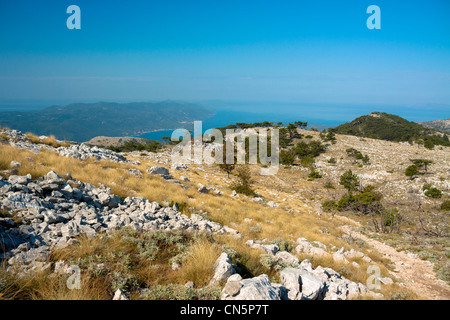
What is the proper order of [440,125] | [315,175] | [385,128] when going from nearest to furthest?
[315,175], [385,128], [440,125]

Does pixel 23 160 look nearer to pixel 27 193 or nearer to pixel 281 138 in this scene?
pixel 27 193

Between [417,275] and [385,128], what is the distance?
413 feet

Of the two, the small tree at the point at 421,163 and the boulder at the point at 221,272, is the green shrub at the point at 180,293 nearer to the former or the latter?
the boulder at the point at 221,272

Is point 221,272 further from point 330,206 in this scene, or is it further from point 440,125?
point 440,125

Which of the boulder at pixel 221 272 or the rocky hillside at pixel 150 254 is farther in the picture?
the boulder at pixel 221 272

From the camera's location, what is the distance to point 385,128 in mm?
107875

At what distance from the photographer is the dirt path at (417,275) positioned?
299 inches

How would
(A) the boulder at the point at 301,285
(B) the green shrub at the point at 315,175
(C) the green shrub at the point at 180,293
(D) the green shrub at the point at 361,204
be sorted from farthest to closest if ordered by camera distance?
(B) the green shrub at the point at 315,175 < (D) the green shrub at the point at 361,204 < (A) the boulder at the point at 301,285 < (C) the green shrub at the point at 180,293

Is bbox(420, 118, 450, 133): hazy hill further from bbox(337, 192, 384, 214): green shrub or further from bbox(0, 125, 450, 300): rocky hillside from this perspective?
bbox(0, 125, 450, 300): rocky hillside

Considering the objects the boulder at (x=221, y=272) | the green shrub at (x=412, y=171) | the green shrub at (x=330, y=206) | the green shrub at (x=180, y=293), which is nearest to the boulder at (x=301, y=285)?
the boulder at (x=221, y=272)

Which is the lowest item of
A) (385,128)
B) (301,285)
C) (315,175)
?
(315,175)

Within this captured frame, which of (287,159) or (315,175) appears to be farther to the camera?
(287,159)

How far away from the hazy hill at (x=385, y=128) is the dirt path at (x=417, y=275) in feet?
307

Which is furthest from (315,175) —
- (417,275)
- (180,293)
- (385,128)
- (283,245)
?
(385,128)
